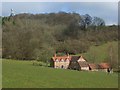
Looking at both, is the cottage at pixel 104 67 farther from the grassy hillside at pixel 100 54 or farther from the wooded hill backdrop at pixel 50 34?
the wooded hill backdrop at pixel 50 34

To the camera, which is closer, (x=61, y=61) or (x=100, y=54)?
(x=61, y=61)

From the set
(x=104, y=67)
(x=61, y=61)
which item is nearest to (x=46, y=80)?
(x=104, y=67)

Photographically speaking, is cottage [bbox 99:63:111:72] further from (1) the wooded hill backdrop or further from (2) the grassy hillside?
(1) the wooded hill backdrop

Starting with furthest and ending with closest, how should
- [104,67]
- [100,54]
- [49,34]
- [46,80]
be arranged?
1. [49,34]
2. [100,54]
3. [104,67]
4. [46,80]

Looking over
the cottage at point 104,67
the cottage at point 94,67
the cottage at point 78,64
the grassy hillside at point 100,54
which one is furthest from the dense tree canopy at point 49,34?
the cottage at point 104,67

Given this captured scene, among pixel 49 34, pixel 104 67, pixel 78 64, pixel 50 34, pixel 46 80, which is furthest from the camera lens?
pixel 50 34

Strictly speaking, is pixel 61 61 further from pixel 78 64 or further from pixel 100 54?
pixel 100 54

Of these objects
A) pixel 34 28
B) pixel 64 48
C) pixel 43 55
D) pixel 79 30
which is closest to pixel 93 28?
pixel 79 30

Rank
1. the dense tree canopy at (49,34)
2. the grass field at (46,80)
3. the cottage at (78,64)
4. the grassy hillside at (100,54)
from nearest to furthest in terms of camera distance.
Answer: the grass field at (46,80), the cottage at (78,64), the dense tree canopy at (49,34), the grassy hillside at (100,54)

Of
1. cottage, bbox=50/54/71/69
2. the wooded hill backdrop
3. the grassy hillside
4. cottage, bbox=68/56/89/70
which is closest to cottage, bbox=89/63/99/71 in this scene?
cottage, bbox=68/56/89/70

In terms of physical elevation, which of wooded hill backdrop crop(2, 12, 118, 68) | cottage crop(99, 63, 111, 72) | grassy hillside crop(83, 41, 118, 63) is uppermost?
wooded hill backdrop crop(2, 12, 118, 68)

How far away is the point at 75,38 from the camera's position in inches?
3460

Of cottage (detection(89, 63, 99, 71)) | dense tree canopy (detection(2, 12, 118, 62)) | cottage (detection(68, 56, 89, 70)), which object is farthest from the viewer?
dense tree canopy (detection(2, 12, 118, 62))

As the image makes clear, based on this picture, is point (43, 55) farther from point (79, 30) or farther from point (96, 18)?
point (96, 18)
